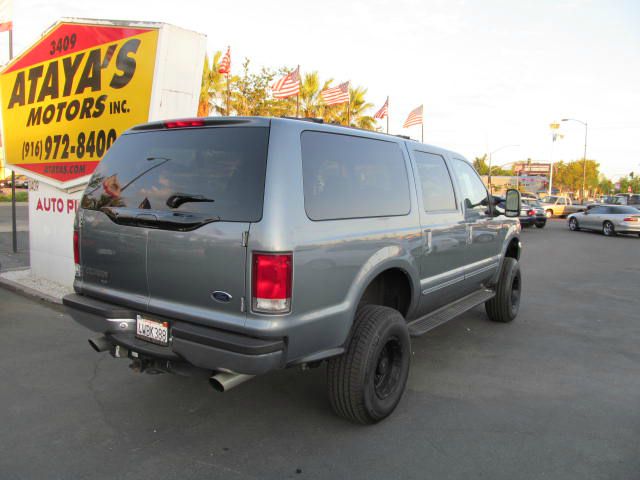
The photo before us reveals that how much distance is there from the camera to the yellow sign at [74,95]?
20.9ft

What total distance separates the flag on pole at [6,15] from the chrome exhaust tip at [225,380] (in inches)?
424

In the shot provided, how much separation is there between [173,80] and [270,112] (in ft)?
84.1

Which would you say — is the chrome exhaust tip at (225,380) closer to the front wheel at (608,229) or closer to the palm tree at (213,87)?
the front wheel at (608,229)

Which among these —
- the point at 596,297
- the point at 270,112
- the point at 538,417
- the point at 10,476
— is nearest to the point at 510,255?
the point at 596,297

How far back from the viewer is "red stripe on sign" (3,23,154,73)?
6591mm

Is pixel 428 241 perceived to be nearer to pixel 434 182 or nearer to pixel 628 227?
pixel 434 182

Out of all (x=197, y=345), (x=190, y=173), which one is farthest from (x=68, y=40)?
(x=197, y=345)

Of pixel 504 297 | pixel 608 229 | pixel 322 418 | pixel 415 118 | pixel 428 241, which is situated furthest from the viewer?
pixel 415 118

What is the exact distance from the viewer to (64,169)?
7.24 metres

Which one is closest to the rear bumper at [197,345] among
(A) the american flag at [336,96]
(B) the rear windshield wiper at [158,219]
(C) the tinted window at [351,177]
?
(B) the rear windshield wiper at [158,219]

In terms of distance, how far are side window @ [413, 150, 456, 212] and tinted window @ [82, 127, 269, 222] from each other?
184 cm

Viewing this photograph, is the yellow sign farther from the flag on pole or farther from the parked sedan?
the parked sedan

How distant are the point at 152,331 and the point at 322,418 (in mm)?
1375

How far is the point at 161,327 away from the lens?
3047 mm
